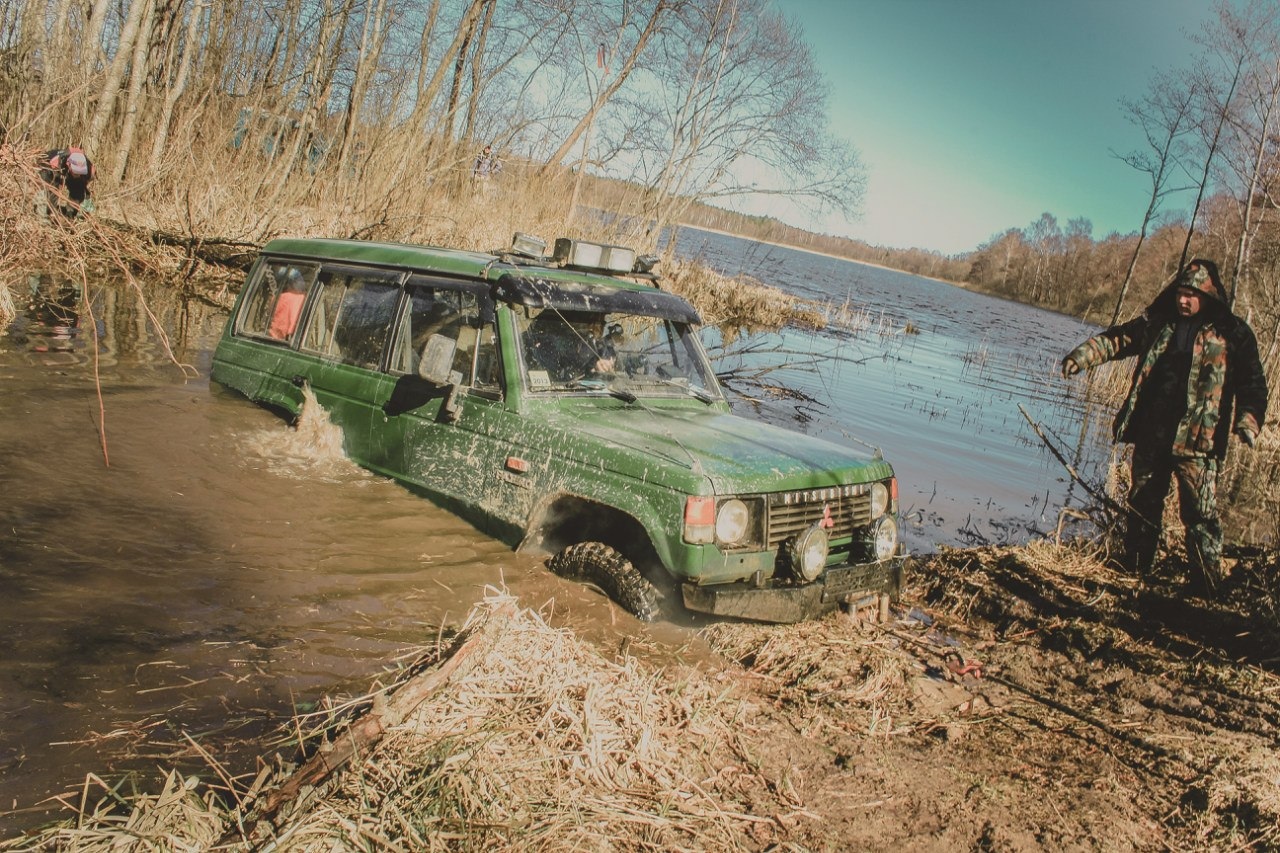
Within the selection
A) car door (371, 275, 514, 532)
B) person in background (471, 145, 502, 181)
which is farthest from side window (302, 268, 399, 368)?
person in background (471, 145, 502, 181)

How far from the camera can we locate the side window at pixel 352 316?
5.50m

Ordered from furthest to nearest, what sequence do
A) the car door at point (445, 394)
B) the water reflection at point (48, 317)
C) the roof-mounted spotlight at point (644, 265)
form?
the water reflection at point (48, 317), the roof-mounted spotlight at point (644, 265), the car door at point (445, 394)

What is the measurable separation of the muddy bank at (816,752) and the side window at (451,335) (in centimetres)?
186

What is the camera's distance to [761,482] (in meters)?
4.07

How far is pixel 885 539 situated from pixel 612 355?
6.36 ft

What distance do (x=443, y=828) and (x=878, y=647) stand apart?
2.71 meters

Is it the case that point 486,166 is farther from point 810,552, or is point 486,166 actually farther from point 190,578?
point 810,552

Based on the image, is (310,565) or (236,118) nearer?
(310,565)

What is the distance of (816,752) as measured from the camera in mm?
3422

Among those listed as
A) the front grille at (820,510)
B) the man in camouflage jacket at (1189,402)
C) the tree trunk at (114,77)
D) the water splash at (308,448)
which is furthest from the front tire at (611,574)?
the tree trunk at (114,77)

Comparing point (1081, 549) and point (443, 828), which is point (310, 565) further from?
point (1081, 549)

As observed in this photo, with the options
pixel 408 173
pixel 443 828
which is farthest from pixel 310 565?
pixel 408 173

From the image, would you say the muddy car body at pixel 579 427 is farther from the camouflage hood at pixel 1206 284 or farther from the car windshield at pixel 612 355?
the camouflage hood at pixel 1206 284

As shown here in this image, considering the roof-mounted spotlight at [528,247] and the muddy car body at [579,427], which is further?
the roof-mounted spotlight at [528,247]
